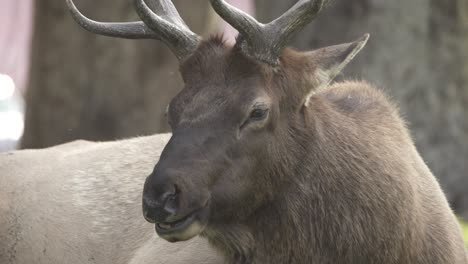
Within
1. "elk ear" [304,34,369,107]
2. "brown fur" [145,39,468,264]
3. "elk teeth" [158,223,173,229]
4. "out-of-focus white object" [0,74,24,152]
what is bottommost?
"out-of-focus white object" [0,74,24,152]

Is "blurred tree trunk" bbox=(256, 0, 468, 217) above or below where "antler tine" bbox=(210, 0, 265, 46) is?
below

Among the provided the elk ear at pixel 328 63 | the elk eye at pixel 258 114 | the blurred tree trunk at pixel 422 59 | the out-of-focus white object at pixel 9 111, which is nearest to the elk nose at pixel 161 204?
the elk eye at pixel 258 114

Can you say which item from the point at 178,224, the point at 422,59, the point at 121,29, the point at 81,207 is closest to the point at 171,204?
the point at 178,224

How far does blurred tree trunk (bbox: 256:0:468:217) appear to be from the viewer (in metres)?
14.7

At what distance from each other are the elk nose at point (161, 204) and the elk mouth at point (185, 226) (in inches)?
4.4

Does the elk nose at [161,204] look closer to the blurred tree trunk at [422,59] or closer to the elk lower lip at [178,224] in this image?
the elk lower lip at [178,224]

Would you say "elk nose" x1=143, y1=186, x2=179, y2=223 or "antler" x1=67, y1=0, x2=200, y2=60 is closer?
"elk nose" x1=143, y1=186, x2=179, y2=223

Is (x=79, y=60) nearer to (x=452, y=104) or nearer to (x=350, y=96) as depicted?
(x=452, y=104)

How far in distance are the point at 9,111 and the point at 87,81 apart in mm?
10739

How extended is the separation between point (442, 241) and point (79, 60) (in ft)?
31.5

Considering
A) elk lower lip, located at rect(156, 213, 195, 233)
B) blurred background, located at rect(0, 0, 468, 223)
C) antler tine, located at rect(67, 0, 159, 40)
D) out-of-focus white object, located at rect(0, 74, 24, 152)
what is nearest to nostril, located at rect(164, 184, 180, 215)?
elk lower lip, located at rect(156, 213, 195, 233)

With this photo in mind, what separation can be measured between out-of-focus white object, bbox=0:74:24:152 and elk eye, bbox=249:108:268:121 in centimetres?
1668

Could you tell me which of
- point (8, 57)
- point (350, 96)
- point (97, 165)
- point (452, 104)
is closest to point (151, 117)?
point (8, 57)

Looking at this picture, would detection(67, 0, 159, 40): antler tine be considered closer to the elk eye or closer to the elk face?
the elk face
